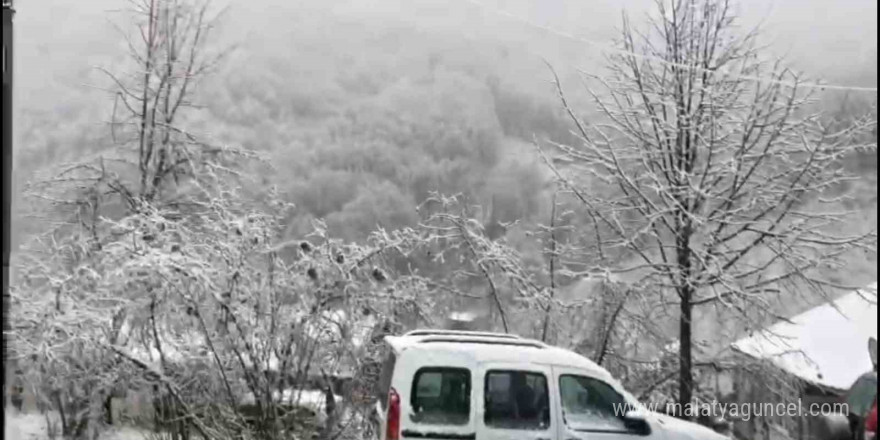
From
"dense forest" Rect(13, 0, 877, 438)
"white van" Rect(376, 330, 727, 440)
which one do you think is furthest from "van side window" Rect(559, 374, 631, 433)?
"dense forest" Rect(13, 0, 877, 438)

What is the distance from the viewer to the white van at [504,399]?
6.27 m

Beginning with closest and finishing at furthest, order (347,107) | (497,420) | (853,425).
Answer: (497,420), (853,425), (347,107)

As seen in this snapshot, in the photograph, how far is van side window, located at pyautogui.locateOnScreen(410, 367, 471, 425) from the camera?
6.27 metres

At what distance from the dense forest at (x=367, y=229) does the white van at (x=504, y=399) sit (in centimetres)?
353

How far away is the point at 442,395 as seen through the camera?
6.34m

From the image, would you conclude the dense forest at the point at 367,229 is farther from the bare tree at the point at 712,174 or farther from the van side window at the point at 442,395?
the van side window at the point at 442,395

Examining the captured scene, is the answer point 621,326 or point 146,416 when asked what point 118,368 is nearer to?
point 146,416

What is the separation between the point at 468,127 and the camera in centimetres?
2359

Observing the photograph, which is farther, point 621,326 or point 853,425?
point 621,326

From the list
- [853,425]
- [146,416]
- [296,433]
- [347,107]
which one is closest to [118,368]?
[146,416]

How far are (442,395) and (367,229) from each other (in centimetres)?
494

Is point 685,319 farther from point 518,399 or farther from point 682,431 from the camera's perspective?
point 518,399

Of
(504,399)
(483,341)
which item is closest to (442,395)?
(504,399)

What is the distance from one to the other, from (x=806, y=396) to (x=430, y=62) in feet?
73.6
